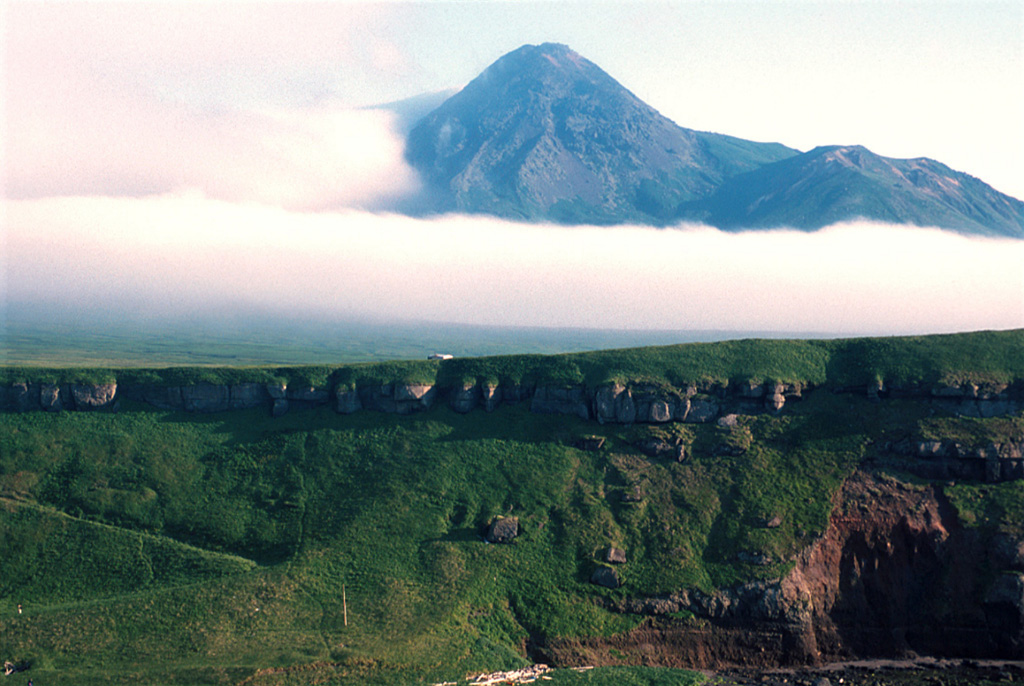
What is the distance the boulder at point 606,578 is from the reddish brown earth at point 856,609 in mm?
2104

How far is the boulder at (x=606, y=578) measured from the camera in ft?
232

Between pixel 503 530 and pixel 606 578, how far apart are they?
40.5 feet

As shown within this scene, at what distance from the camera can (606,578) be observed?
7100 centimetres

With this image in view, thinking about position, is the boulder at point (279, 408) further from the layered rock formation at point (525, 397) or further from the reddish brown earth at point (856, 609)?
the reddish brown earth at point (856, 609)

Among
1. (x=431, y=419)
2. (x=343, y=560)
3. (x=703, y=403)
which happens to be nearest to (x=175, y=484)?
Answer: (x=343, y=560)

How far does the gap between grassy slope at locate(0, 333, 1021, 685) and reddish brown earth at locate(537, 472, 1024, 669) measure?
238cm

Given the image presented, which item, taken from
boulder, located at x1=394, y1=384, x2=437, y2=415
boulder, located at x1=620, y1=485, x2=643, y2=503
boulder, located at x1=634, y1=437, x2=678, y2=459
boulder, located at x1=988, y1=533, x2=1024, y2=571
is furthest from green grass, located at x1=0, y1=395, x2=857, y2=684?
boulder, located at x1=988, y1=533, x2=1024, y2=571

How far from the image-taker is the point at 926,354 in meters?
85.2

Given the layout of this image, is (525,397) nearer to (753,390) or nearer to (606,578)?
(606,578)

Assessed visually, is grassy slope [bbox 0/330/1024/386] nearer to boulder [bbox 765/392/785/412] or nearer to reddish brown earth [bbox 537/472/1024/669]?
boulder [bbox 765/392/785/412]

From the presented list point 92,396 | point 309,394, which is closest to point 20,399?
point 92,396

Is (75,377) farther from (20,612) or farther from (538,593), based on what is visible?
(538,593)

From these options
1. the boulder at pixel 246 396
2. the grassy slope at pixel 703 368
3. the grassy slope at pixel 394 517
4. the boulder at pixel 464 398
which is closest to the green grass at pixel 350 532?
the grassy slope at pixel 394 517

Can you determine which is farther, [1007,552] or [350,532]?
[350,532]
